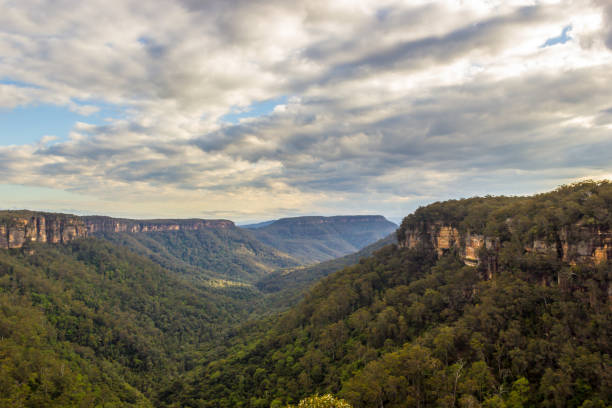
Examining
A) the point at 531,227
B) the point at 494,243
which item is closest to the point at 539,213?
the point at 531,227

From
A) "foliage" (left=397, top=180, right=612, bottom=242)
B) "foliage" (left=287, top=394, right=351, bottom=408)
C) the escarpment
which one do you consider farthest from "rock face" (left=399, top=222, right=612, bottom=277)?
"foliage" (left=287, top=394, right=351, bottom=408)

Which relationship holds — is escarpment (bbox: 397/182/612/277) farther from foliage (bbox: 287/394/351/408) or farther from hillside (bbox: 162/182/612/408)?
foliage (bbox: 287/394/351/408)

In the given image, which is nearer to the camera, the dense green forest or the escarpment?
the dense green forest

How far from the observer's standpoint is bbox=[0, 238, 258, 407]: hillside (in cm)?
6944

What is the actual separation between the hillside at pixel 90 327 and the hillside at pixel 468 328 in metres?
23.4

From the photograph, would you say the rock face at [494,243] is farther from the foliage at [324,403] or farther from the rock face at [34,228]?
the rock face at [34,228]

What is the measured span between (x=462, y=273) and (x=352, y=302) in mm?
34648

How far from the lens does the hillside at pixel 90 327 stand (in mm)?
69438

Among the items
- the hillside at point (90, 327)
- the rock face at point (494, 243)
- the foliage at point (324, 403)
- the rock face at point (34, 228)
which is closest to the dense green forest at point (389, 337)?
the foliage at point (324, 403)

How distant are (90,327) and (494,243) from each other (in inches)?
4953

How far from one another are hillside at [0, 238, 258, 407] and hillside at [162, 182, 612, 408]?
2337 cm

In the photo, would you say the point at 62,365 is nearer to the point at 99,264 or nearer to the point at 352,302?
→ the point at 352,302

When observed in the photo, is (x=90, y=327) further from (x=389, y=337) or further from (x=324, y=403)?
(x=324, y=403)

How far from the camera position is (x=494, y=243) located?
223 ft
